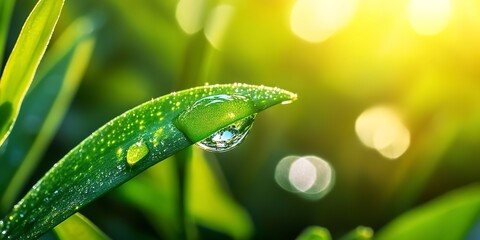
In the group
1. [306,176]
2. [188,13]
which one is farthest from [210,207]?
[188,13]

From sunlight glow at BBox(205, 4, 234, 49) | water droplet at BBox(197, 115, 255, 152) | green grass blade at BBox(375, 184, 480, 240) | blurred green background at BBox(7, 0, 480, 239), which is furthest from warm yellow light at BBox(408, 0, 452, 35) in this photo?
water droplet at BBox(197, 115, 255, 152)

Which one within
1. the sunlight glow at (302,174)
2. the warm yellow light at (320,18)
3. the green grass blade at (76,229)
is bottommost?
the green grass blade at (76,229)

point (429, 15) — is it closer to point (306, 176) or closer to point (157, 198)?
point (306, 176)

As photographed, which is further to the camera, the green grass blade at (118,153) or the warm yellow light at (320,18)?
the warm yellow light at (320,18)

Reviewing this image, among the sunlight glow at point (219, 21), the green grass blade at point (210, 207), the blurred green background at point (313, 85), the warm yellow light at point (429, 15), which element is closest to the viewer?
the green grass blade at point (210, 207)

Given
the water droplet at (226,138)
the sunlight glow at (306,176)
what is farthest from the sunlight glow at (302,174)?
the water droplet at (226,138)

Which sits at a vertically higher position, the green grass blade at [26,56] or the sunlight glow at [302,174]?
the sunlight glow at [302,174]

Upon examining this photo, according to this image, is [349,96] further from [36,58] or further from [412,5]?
[36,58]

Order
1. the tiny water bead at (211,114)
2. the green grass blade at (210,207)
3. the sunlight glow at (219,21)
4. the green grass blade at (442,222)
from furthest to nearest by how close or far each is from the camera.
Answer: the sunlight glow at (219,21) → the green grass blade at (210,207) → the green grass blade at (442,222) → the tiny water bead at (211,114)

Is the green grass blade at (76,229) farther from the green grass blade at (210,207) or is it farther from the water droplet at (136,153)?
the green grass blade at (210,207)
